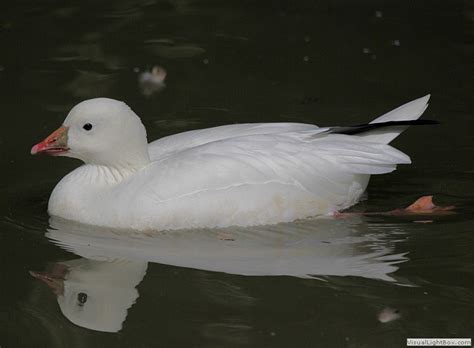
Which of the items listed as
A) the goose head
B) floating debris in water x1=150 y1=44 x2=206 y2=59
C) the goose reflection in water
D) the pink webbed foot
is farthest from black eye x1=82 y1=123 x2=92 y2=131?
floating debris in water x1=150 y1=44 x2=206 y2=59

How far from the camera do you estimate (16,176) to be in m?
9.69

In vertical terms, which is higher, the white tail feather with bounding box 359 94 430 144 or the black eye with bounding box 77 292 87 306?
the white tail feather with bounding box 359 94 430 144

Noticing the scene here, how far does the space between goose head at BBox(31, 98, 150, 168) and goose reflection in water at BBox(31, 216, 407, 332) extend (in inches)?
21.9

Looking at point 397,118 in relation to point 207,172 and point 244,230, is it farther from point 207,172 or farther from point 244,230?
point 207,172

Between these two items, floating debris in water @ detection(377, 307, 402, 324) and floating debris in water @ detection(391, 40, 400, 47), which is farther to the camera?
floating debris in water @ detection(391, 40, 400, 47)

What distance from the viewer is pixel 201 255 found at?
814 centimetres

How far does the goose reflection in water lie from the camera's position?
758 cm

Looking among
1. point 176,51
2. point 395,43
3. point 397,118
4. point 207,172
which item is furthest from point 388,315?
point 176,51

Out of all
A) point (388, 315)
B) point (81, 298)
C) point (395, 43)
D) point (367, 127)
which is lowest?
point (81, 298)

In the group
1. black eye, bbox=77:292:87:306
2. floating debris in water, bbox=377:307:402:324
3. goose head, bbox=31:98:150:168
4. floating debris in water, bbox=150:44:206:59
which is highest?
floating debris in water, bbox=150:44:206:59

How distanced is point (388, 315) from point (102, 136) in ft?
9.06

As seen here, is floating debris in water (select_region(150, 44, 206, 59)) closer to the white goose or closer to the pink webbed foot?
the white goose

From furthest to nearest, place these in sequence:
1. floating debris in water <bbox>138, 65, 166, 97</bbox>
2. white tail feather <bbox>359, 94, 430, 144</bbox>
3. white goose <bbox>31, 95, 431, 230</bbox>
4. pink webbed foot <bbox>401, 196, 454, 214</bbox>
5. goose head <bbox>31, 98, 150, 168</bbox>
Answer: floating debris in water <bbox>138, 65, 166, 97</bbox>
white tail feather <bbox>359, 94, 430, 144</bbox>
pink webbed foot <bbox>401, 196, 454, 214</bbox>
goose head <bbox>31, 98, 150, 168</bbox>
white goose <bbox>31, 95, 431, 230</bbox>

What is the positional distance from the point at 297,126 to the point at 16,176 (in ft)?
7.93
